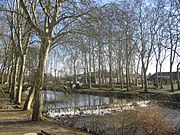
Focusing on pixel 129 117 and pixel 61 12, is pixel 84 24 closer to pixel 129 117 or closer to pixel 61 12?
pixel 61 12

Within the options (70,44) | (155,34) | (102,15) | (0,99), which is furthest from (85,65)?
(0,99)

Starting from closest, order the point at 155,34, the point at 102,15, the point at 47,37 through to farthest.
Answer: the point at 102,15, the point at 47,37, the point at 155,34

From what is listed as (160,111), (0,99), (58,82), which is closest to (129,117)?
(160,111)

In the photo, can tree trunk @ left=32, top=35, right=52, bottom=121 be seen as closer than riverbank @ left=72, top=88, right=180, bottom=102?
Yes

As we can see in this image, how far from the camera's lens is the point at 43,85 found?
885 centimetres

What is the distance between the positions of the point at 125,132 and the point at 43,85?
11.9 feet

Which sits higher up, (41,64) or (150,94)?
(41,64)

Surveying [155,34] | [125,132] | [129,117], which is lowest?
[125,132]

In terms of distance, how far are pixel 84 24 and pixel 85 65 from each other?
3114 cm

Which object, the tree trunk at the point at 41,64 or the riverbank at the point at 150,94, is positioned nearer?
the tree trunk at the point at 41,64

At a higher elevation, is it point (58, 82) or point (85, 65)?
point (85, 65)

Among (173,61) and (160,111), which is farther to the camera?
(173,61)

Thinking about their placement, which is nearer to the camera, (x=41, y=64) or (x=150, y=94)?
(x=41, y=64)

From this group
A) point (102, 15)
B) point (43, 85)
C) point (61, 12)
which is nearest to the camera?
point (43, 85)
